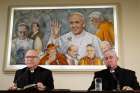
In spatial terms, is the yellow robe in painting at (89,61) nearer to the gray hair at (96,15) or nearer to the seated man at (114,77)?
the gray hair at (96,15)

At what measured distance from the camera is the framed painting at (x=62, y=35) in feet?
14.8

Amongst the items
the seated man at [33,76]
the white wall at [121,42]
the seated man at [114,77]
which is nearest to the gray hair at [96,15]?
the white wall at [121,42]

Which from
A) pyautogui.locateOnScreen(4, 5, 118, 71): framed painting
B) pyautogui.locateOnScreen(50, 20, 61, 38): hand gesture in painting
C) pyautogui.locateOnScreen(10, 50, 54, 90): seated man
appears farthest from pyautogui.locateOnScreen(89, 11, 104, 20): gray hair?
pyautogui.locateOnScreen(10, 50, 54, 90): seated man

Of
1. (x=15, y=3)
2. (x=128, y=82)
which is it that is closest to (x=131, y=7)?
(x=128, y=82)

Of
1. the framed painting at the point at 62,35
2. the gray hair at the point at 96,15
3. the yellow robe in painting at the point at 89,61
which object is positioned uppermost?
the gray hair at the point at 96,15

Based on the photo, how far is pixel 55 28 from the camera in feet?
15.4

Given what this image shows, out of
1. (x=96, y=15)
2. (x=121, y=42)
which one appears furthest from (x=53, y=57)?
(x=121, y=42)

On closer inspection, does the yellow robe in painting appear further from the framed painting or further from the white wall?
the white wall

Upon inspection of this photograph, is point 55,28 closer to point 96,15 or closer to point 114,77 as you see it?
point 96,15

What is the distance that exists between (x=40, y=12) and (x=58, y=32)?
52 cm

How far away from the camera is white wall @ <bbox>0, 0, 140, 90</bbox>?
446cm

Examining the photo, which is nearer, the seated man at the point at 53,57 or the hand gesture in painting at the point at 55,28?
the seated man at the point at 53,57

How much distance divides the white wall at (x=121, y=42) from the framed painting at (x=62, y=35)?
10 cm

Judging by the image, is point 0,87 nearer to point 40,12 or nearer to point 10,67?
point 10,67
